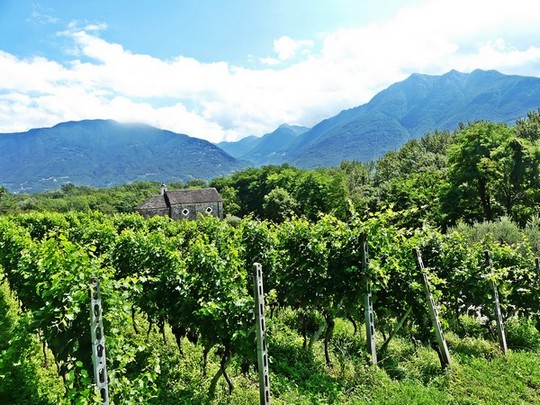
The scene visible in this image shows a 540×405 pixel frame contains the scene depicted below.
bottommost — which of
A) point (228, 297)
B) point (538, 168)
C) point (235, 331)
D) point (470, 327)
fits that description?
point (470, 327)

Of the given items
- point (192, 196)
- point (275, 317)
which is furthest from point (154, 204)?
point (275, 317)

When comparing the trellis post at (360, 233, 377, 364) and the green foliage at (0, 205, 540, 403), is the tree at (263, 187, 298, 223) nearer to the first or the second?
the green foliage at (0, 205, 540, 403)

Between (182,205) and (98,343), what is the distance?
195 feet

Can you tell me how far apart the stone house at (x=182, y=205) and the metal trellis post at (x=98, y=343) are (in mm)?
57441

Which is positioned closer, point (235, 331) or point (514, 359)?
point (235, 331)

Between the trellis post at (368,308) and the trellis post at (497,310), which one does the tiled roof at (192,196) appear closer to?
the trellis post at (497,310)

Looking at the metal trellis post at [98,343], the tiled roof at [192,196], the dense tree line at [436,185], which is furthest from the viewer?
the tiled roof at [192,196]

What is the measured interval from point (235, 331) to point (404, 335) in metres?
5.59

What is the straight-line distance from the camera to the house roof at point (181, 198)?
6253cm

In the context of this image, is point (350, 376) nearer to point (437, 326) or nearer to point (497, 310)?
point (437, 326)

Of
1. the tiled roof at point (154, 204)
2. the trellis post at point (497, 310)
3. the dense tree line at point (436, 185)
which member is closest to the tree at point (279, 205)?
the dense tree line at point (436, 185)

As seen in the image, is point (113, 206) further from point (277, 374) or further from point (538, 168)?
point (277, 374)

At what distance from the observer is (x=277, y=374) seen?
7.34 meters

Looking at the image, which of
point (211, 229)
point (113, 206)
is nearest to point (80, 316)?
point (211, 229)
